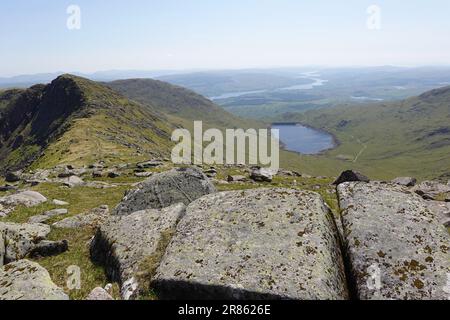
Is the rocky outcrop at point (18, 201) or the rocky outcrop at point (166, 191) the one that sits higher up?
the rocky outcrop at point (166, 191)

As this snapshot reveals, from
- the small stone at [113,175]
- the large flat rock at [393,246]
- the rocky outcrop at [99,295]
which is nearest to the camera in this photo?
the large flat rock at [393,246]

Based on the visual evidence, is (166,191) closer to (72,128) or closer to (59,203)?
(59,203)

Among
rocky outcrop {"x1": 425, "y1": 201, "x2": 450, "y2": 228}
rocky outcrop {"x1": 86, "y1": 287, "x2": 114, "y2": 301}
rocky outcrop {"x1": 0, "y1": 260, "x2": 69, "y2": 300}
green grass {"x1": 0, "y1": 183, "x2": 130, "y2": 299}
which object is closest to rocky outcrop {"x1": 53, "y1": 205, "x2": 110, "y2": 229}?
green grass {"x1": 0, "y1": 183, "x2": 130, "y2": 299}

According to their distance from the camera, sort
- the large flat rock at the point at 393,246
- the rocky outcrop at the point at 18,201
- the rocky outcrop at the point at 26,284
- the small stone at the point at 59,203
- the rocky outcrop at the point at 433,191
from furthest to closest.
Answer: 1. the rocky outcrop at the point at 433,191
2. the small stone at the point at 59,203
3. the rocky outcrop at the point at 18,201
4. the rocky outcrop at the point at 26,284
5. the large flat rock at the point at 393,246

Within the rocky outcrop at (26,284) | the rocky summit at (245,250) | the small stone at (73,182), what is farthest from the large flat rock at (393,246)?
the small stone at (73,182)

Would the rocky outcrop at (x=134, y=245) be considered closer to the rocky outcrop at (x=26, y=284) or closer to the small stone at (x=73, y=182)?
the rocky outcrop at (x=26, y=284)
